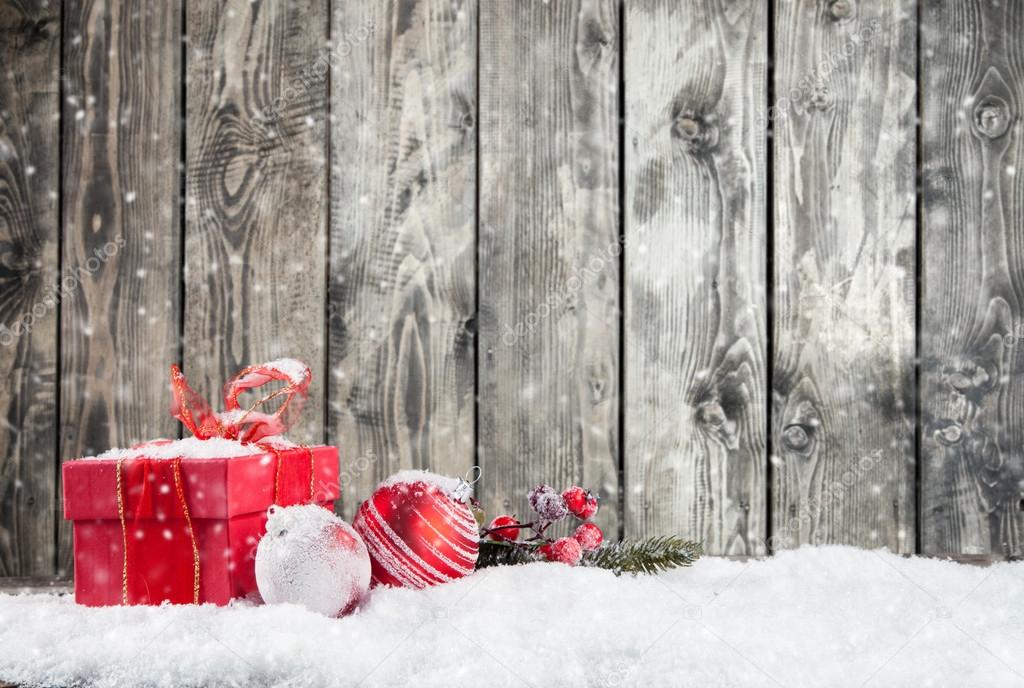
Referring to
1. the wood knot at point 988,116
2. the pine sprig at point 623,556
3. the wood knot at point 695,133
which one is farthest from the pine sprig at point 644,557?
the wood knot at point 988,116

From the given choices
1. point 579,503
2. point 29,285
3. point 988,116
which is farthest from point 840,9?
point 29,285

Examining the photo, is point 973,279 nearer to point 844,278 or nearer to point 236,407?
point 844,278

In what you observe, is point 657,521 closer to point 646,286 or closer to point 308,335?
point 646,286

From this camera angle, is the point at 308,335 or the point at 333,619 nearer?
the point at 333,619

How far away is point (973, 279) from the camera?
1.40 m

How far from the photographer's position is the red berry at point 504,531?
44.3 inches

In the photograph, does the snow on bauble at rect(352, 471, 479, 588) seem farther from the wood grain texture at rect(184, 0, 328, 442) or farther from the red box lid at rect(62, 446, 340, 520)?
the wood grain texture at rect(184, 0, 328, 442)

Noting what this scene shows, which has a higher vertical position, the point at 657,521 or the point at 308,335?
the point at 308,335

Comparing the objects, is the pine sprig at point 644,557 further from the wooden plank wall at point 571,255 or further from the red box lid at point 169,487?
the red box lid at point 169,487

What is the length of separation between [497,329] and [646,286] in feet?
0.87

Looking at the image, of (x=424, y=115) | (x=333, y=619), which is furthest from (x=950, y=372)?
(x=333, y=619)

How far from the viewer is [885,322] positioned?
140 cm

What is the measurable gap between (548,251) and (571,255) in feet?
0.13

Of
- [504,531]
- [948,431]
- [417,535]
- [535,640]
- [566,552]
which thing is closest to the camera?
[535,640]
